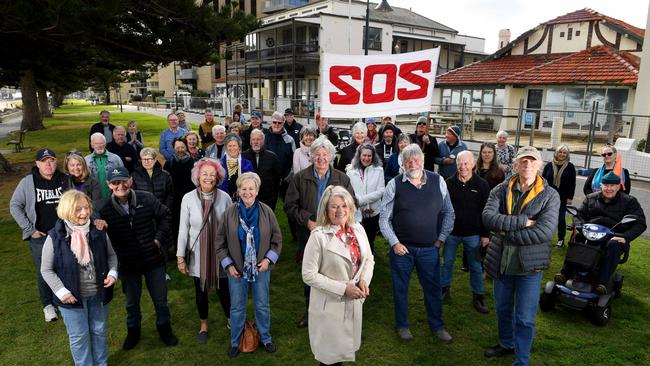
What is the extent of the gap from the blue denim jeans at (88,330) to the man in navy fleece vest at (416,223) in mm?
2722

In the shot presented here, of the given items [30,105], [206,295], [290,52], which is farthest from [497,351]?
[290,52]

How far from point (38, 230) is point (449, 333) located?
4.67 m

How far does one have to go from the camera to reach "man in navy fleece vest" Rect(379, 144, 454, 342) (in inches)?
163

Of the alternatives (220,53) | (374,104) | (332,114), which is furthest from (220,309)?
(220,53)

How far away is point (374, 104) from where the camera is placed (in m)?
6.79

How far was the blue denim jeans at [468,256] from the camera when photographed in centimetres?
492

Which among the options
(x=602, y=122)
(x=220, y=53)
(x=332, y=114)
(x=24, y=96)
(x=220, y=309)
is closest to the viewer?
(x=220, y=309)

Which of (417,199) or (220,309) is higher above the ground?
(417,199)

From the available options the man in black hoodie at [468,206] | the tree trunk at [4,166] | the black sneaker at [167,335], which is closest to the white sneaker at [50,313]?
the black sneaker at [167,335]

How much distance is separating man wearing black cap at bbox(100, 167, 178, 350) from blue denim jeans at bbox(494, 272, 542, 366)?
3282mm

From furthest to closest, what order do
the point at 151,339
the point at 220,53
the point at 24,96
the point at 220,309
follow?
1. the point at 24,96
2. the point at 220,53
3. the point at 220,309
4. the point at 151,339

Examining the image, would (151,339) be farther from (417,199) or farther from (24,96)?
(24,96)

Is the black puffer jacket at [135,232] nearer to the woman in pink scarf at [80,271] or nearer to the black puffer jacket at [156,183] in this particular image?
the woman in pink scarf at [80,271]

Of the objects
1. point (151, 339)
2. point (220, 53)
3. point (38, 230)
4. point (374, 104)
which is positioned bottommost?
point (151, 339)
